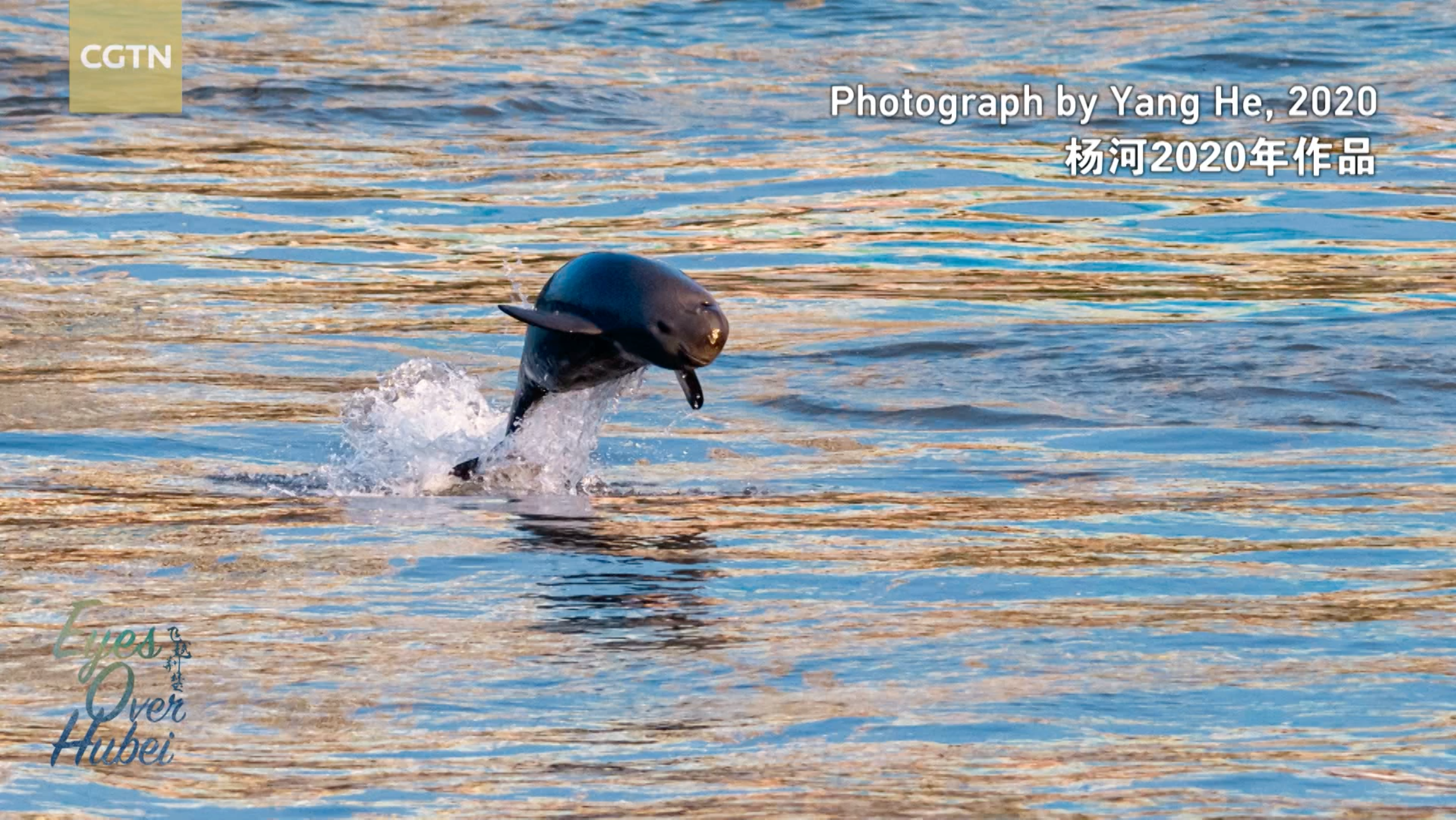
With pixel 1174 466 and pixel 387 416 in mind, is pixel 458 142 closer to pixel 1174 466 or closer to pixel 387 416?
pixel 387 416

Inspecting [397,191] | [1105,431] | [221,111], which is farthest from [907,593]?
[221,111]

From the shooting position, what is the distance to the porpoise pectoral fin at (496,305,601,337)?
680cm

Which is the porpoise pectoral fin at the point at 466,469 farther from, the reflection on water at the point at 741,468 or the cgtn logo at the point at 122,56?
the cgtn logo at the point at 122,56

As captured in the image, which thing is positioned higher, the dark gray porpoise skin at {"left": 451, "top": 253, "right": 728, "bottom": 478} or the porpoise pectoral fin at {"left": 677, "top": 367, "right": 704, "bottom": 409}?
the dark gray porpoise skin at {"left": 451, "top": 253, "right": 728, "bottom": 478}

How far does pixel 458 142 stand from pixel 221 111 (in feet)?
7.59

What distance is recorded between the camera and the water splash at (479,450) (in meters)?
7.97

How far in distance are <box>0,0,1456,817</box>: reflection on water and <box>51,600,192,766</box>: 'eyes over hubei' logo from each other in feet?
0.17

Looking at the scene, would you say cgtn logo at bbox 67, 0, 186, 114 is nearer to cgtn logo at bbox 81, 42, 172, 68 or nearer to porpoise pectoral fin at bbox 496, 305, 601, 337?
cgtn logo at bbox 81, 42, 172, 68

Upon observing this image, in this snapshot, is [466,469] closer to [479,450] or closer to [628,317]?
[479,450]

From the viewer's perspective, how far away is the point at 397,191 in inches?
627

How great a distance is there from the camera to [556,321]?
6.89m

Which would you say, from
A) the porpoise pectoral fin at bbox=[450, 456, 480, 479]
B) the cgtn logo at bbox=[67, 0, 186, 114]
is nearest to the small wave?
the porpoise pectoral fin at bbox=[450, 456, 480, 479]

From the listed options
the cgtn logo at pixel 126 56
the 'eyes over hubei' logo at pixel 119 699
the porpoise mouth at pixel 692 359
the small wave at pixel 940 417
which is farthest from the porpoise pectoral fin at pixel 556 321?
the cgtn logo at pixel 126 56

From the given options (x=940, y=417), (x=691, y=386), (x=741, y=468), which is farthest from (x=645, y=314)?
(x=940, y=417)
